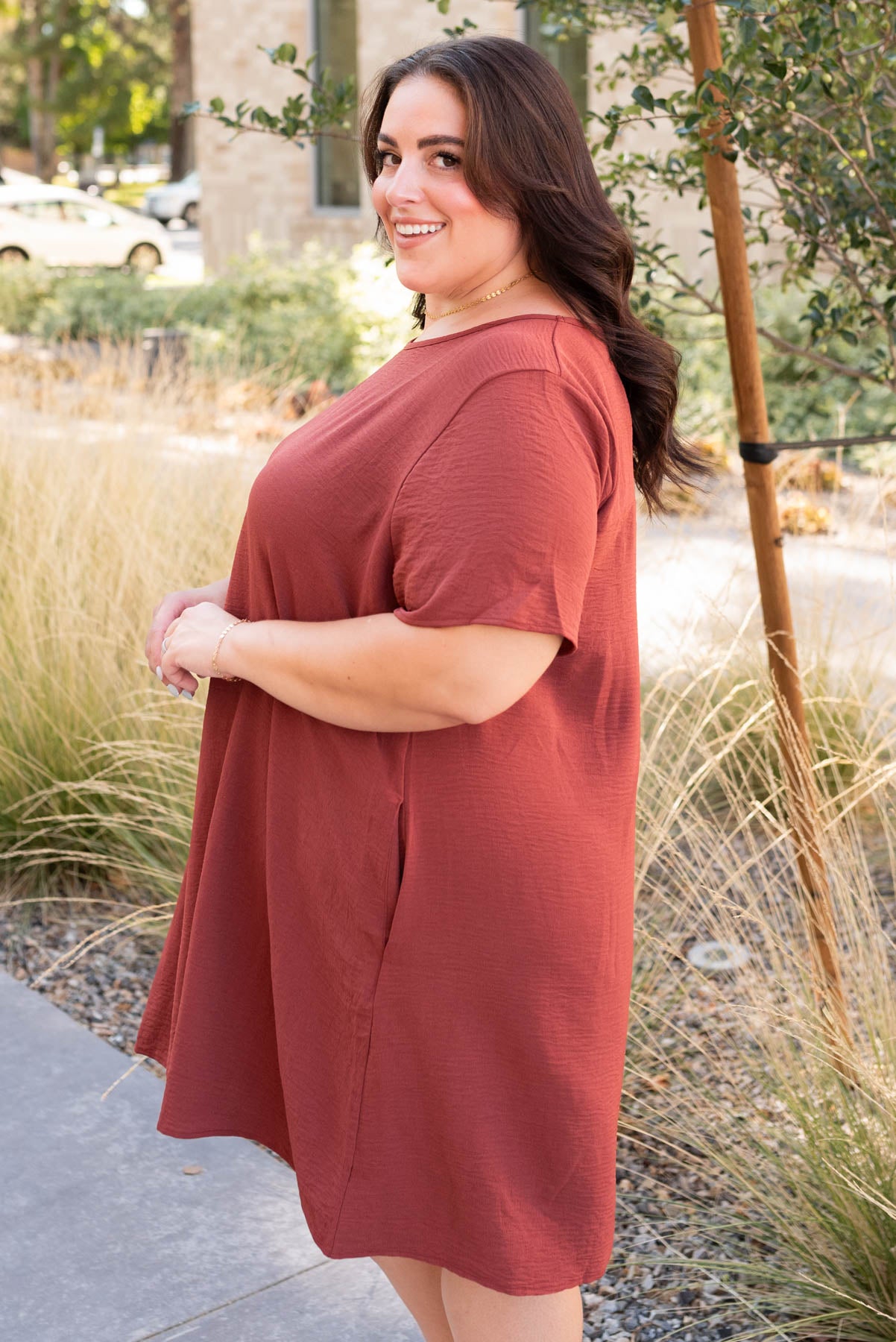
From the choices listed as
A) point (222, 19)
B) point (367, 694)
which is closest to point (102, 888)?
point (367, 694)

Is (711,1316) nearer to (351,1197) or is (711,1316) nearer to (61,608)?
(351,1197)

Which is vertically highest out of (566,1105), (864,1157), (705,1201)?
(566,1105)

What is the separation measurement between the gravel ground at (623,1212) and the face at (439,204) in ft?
5.28

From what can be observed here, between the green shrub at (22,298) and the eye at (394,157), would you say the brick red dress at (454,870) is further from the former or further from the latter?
the green shrub at (22,298)

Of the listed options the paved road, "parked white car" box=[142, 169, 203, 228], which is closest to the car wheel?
the paved road

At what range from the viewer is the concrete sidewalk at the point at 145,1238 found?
2.41m

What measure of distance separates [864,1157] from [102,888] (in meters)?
2.48

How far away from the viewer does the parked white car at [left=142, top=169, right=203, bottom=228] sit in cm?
4334

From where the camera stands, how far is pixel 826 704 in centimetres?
420

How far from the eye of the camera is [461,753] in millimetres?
1637

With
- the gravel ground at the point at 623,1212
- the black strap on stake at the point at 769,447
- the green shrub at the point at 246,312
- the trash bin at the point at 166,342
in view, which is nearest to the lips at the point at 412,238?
the black strap on stake at the point at 769,447

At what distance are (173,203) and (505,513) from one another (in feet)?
148

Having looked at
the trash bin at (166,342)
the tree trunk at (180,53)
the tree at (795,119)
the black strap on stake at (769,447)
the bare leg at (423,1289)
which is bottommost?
the bare leg at (423,1289)

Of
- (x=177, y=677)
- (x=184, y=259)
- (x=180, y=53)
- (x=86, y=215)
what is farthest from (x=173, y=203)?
(x=177, y=677)
